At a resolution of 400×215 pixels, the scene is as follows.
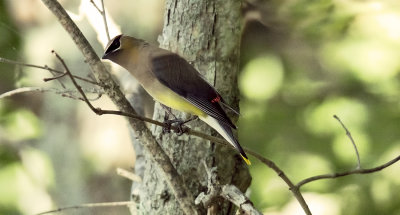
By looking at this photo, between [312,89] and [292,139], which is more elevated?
[312,89]

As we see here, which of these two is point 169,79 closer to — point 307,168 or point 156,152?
point 156,152

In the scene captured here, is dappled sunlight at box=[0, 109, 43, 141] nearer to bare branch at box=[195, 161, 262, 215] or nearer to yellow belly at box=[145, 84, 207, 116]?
bare branch at box=[195, 161, 262, 215]

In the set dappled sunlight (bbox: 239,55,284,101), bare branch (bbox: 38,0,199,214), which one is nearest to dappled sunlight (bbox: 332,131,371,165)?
dappled sunlight (bbox: 239,55,284,101)

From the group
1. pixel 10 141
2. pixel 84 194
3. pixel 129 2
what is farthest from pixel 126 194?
pixel 129 2

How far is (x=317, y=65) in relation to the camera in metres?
2.09

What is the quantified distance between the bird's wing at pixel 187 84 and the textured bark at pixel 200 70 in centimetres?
27

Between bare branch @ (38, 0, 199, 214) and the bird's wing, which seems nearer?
the bird's wing

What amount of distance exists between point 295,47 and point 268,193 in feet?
1.58

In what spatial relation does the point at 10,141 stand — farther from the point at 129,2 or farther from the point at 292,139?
the point at 292,139

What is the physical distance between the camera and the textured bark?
142 centimetres

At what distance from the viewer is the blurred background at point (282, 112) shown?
6.63ft

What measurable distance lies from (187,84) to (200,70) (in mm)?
322

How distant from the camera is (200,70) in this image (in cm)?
144

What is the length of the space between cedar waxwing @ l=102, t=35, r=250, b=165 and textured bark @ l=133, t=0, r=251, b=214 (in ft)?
0.89
